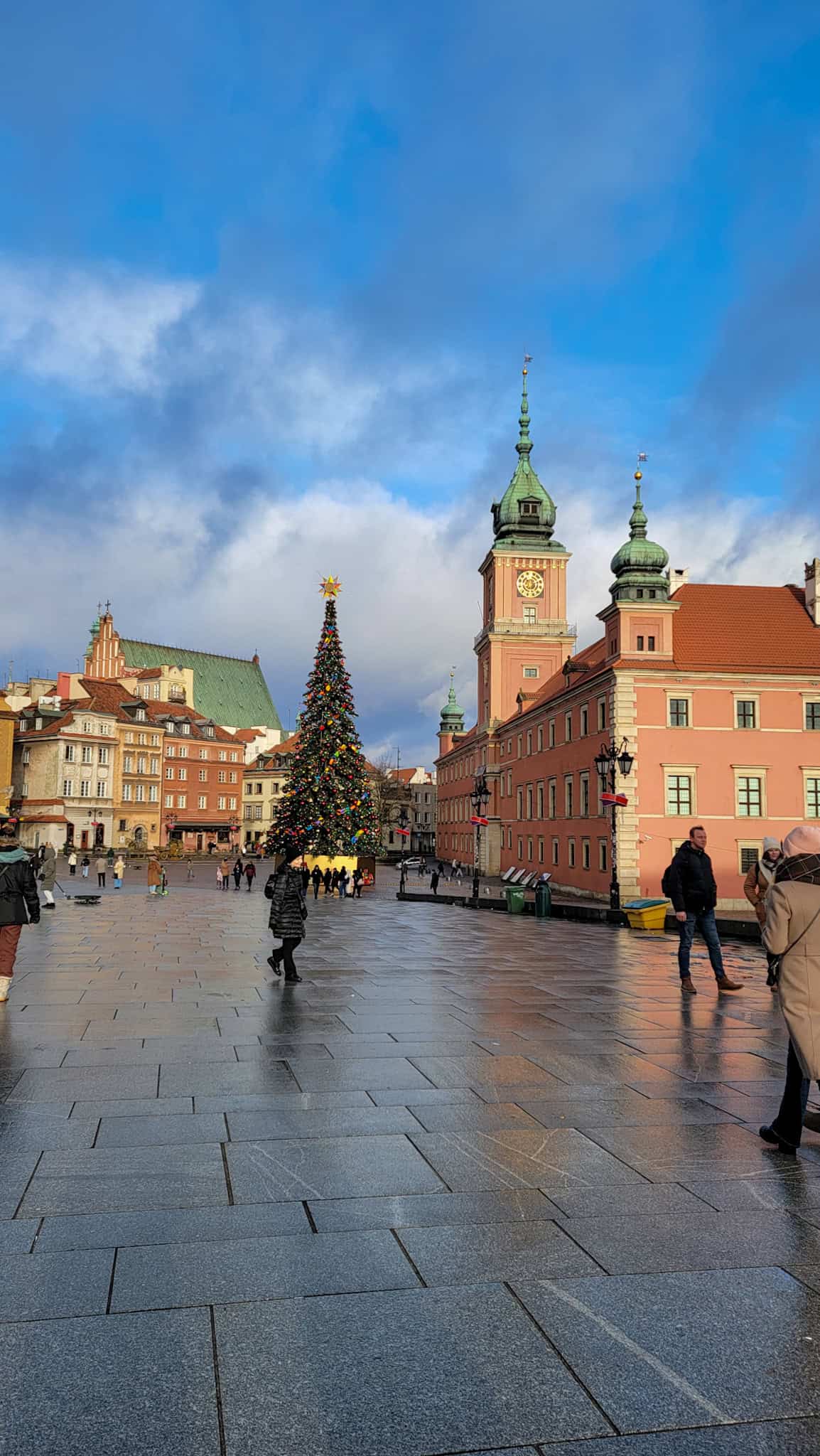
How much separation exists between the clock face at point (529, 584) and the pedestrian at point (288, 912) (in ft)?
232

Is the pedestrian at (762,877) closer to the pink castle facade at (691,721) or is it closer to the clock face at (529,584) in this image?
the pink castle facade at (691,721)

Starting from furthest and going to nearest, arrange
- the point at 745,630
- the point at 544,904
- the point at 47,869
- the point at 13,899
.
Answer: the point at 745,630
the point at 544,904
the point at 47,869
the point at 13,899

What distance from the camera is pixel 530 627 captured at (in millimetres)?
81188

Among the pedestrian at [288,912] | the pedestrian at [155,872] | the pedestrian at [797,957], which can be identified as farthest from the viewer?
the pedestrian at [155,872]

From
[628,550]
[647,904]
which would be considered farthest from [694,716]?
[647,904]

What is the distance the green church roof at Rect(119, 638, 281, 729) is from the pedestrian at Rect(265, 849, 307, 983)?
359 feet

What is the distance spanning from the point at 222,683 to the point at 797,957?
12818cm

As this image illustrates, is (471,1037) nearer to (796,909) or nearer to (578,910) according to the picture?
(796,909)

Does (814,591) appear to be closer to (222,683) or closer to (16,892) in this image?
(16,892)

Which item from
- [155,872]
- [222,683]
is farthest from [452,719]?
[155,872]

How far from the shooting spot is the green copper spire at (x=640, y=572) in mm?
44562

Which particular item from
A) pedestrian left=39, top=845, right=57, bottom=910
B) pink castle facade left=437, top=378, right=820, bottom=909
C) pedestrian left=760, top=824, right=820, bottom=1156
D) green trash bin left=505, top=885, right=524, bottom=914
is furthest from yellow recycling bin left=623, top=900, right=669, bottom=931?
pink castle facade left=437, top=378, right=820, bottom=909

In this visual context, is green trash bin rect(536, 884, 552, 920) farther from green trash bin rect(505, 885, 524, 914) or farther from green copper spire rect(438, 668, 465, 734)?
green copper spire rect(438, 668, 465, 734)

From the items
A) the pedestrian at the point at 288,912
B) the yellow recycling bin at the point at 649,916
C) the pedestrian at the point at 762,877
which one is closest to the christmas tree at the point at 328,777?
the yellow recycling bin at the point at 649,916
